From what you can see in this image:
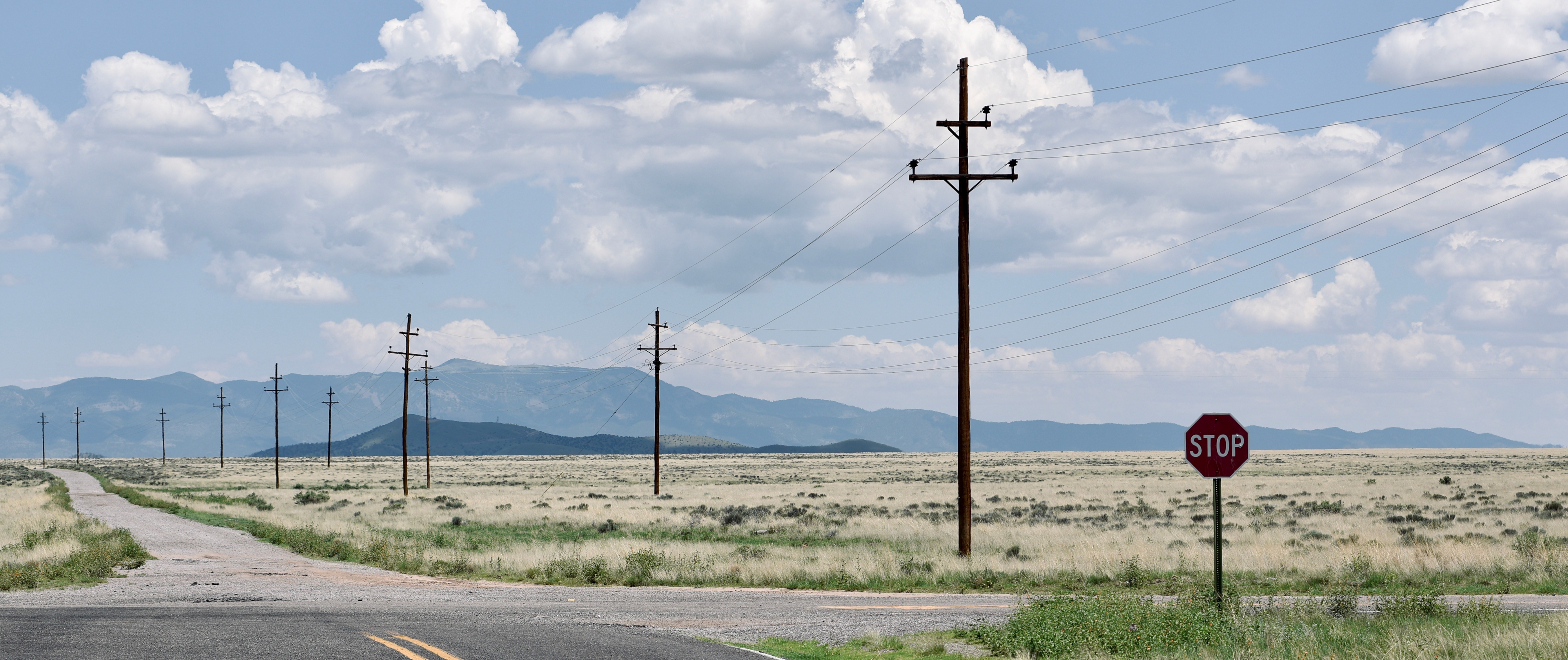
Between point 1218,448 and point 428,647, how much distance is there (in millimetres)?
11154

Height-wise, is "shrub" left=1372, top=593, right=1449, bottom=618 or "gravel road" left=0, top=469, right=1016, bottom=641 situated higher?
"shrub" left=1372, top=593, right=1449, bottom=618

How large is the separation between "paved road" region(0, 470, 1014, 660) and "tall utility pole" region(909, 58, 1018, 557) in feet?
13.0

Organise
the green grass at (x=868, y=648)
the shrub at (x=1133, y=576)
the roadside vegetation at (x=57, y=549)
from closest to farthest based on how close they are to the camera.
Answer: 1. the green grass at (x=868, y=648)
2. the shrub at (x=1133, y=576)
3. the roadside vegetation at (x=57, y=549)

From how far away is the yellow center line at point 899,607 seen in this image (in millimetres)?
19656

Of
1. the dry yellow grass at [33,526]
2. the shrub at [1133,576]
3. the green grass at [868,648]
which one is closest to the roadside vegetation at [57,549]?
the dry yellow grass at [33,526]

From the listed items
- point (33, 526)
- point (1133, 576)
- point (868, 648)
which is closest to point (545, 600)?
point (868, 648)

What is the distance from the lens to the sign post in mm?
15648

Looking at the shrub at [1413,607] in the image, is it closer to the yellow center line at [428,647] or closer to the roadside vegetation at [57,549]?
the yellow center line at [428,647]

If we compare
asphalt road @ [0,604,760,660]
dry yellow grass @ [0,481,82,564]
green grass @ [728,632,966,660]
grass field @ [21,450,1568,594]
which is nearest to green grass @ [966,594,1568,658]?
green grass @ [728,632,966,660]

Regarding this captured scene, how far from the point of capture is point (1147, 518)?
4100cm

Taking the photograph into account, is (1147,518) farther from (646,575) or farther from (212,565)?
(212,565)

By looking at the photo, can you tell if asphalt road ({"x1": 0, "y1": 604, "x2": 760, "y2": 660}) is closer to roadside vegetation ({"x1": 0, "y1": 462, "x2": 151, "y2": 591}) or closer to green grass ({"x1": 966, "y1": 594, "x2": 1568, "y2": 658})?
green grass ({"x1": 966, "y1": 594, "x2": 1568, "y2": 658})

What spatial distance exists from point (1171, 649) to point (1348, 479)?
69.4m

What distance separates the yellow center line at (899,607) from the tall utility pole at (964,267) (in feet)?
16.4
